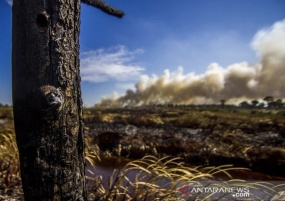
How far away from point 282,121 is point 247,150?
39cm

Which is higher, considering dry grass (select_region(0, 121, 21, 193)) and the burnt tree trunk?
the burnt tree trunk

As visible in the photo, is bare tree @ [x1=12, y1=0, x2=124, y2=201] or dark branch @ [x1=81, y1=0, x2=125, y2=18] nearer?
bare tree @ [x1=12, y1=0, x2=124, y2=201]

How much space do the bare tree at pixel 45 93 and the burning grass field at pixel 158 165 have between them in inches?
20.5

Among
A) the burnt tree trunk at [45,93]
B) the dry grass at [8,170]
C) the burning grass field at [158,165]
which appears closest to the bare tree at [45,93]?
the burnt tree trunk at [45,93]

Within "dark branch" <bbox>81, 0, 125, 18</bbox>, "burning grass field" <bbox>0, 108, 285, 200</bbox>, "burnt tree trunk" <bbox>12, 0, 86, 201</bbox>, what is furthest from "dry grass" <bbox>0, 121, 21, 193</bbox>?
"dark branch" <bbox>81, 0, 125, 18</bbox>

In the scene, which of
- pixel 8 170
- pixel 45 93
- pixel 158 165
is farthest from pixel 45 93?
pixel 8 170

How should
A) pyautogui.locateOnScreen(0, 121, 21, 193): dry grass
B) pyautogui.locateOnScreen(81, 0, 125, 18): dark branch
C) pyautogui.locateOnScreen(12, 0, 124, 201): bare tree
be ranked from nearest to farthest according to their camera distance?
1. pyautogui.locateOnScreen(12, 0, 124, 201): bare tree
2. pyautogui.locateOnScreen(81, 0, 125, 18): dark branch
3. pyautogui.locateOnScreen(0, 121, 21, 193): dry grass

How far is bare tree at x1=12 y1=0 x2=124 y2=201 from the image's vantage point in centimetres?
66

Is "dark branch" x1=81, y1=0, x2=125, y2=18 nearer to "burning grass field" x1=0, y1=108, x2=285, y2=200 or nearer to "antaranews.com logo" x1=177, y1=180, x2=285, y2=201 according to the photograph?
"burning grass field" x1=0, y1=108, x2=285, y2=200

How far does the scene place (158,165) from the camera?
1402 millimetres

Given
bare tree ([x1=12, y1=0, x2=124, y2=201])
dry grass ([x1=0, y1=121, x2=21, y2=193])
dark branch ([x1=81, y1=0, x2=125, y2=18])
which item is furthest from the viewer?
dry grass ([x1=0, y1=121, x2=21, y2=193])

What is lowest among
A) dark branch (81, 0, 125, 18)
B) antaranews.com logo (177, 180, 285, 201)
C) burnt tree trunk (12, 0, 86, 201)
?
Answer: antaranews.com logo (177, 180, 285, 201)

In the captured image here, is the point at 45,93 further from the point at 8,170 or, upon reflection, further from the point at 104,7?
the point at 8,170

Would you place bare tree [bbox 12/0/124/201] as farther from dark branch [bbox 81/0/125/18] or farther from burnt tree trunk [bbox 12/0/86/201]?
dark branch [bbox 81/0/125/18]
